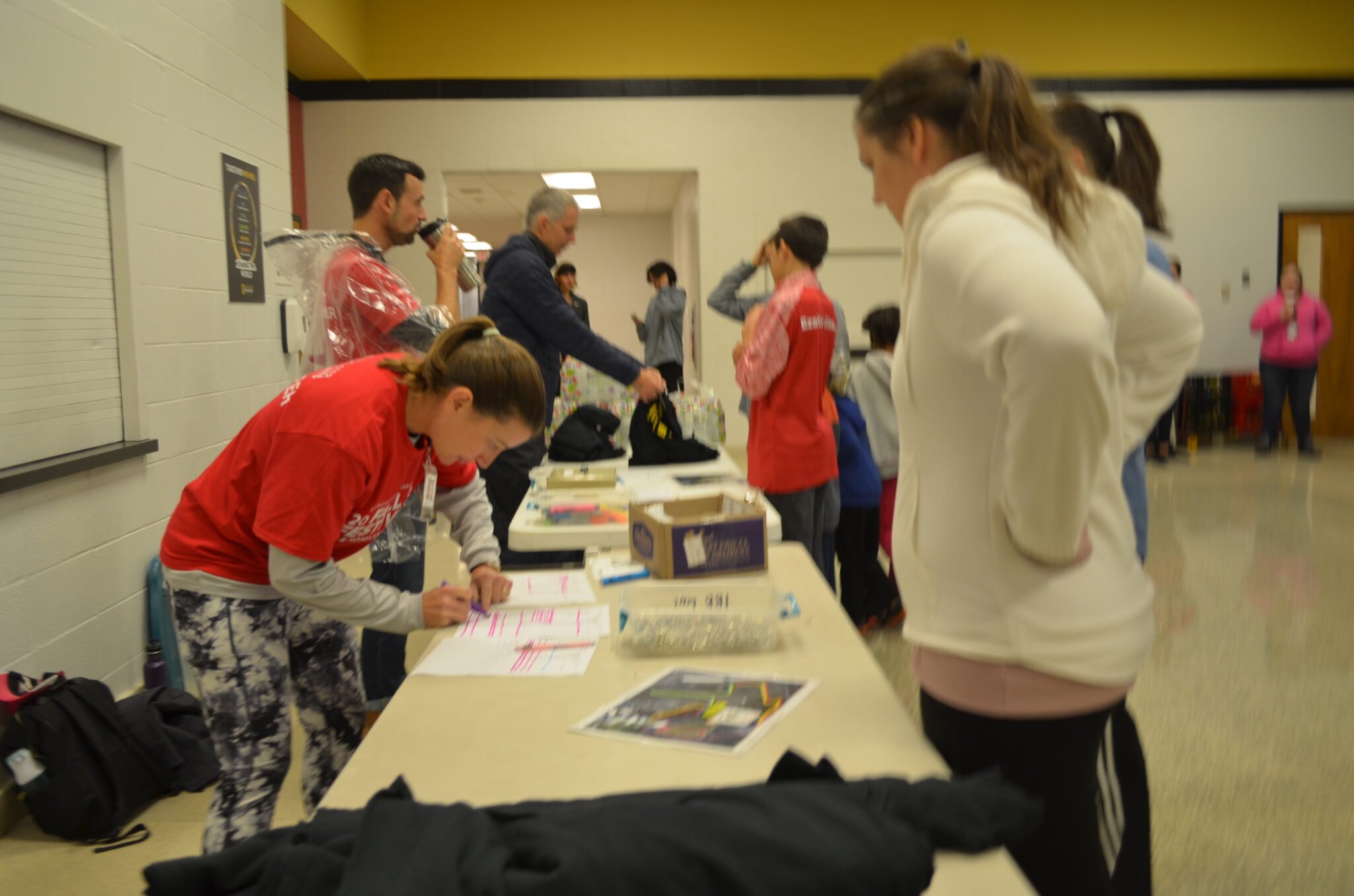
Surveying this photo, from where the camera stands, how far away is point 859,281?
327 inches

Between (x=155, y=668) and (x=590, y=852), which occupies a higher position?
(x=590, y=852)

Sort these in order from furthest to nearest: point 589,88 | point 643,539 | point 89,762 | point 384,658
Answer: point 589,88 < point 384,658 < point 89,762 < point 643,539

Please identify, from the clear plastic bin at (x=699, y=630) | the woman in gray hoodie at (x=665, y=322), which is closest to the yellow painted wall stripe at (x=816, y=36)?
the woman in gray hoodie at (x=665, y=322)

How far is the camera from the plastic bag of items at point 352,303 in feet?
8.55

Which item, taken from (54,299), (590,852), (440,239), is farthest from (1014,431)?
(54,299)

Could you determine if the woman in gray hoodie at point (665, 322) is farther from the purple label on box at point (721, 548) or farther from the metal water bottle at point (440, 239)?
the purple label on box at point (721, 548)

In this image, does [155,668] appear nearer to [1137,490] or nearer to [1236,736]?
[1137,490]

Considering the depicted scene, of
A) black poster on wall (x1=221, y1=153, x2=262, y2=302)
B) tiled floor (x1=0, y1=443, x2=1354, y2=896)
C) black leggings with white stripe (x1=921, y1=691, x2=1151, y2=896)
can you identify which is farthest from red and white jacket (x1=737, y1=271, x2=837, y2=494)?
black poster on wall (x1=221, y1=153, x2=262, y2=302)

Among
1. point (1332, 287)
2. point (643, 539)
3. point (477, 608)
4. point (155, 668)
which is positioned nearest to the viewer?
point (477, 608)

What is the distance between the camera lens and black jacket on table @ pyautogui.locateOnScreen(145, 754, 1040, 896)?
28.4 inches

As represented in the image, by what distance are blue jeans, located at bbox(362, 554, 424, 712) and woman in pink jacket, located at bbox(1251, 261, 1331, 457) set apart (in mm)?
7904

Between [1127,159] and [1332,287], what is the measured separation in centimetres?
914

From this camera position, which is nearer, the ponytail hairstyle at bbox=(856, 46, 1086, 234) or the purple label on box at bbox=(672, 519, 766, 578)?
the ponytail hairstyle at bbox=(856, 46, 1086, 234)

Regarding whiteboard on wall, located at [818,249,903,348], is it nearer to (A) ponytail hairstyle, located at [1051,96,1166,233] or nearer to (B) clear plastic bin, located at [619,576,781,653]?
(A) ponytail hairstyle, located at [1051,96,1166,233]
